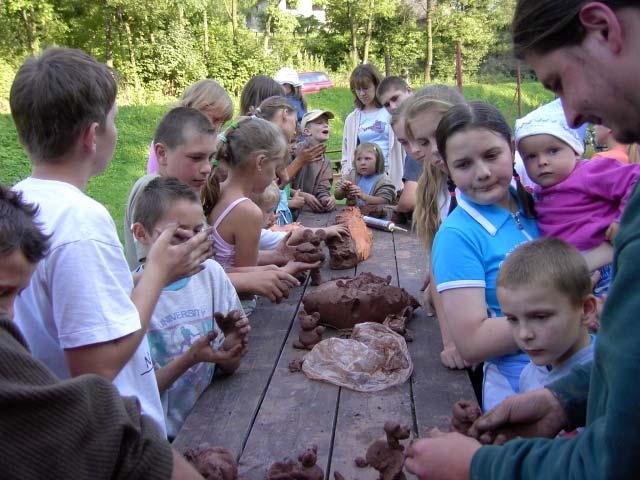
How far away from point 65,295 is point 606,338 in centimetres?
128

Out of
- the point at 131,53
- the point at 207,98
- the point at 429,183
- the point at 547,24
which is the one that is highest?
the point at 547,24

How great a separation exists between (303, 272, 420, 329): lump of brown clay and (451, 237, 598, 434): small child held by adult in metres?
0.95

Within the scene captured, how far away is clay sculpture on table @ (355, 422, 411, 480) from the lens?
1.63 metres

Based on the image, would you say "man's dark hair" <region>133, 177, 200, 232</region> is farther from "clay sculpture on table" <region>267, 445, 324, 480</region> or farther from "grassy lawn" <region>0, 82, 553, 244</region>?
"grassy lawn" <region>0, 82, 553, 244</region>

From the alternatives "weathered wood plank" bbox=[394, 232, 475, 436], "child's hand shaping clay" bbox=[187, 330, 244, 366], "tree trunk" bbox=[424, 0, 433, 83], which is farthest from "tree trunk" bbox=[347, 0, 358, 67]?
"child's hand shaping clay" bbox=[187, 330, 244, 366]

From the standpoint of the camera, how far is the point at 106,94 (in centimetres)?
188

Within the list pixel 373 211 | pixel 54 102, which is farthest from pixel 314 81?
pixel 54 102

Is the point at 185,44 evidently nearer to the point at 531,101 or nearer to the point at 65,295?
the point at 531,101

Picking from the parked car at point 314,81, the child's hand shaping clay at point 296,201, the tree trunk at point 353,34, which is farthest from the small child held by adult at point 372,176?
the tree trunk at point 353,34

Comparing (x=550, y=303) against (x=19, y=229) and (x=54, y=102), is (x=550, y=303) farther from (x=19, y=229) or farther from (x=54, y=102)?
(x=54, y=102)

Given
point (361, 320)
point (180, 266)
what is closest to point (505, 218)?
point (361, 320)

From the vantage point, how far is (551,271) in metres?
1.85

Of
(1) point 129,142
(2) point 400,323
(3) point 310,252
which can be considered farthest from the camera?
(1) point 129,142

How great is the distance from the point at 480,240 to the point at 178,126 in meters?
1.66
